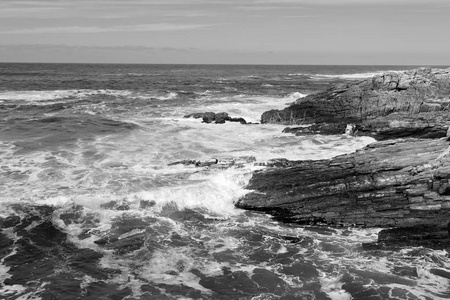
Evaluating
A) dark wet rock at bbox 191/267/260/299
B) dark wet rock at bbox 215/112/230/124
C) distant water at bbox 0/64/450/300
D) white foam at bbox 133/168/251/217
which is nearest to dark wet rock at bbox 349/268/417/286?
distant water at bbox 0/64/450/300

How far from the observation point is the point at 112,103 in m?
51.8

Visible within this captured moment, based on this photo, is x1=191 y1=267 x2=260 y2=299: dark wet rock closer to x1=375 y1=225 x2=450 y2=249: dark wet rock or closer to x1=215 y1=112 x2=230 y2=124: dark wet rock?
x1=375 y1=225 x2=450 y2=249: dark wet rock

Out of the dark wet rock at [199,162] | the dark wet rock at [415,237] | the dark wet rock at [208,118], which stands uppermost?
the dark wet rock at [208,118]

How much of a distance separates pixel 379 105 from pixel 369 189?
723 inches

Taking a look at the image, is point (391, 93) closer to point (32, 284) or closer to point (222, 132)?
point (222, 132)

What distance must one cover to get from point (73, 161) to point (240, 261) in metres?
14.0

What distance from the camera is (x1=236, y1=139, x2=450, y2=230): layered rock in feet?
54.2

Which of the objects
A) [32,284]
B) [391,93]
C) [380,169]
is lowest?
[32,284]

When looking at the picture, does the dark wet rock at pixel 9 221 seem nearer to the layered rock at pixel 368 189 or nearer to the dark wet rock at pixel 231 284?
the dark wet rock at pixel 231 284

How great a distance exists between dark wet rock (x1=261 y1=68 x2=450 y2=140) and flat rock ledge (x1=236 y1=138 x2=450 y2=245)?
1072 centimetres

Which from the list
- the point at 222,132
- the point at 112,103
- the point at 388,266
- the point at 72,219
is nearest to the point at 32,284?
the point at 72,219

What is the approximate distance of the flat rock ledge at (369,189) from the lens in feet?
54.1

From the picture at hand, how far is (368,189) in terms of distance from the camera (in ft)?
57.4

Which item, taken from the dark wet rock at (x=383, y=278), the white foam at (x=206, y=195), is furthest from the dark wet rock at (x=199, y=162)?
the dark wet rock at (x=383, y=278)
